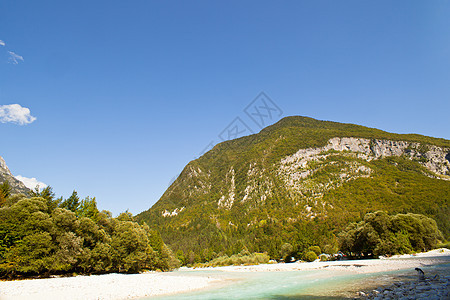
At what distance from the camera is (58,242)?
34281mm

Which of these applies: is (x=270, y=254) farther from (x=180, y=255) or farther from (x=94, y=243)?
(x=94, y=243)

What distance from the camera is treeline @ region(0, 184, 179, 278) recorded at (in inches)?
1200

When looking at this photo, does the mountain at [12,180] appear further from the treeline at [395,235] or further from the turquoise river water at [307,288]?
the treeline at [395,235]

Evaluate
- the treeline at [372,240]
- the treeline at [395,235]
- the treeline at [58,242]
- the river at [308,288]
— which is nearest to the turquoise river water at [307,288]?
the river at [308,288]

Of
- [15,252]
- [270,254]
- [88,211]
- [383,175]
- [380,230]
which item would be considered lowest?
[270,254]

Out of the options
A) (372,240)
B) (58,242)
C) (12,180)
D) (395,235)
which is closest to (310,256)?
(372,240)

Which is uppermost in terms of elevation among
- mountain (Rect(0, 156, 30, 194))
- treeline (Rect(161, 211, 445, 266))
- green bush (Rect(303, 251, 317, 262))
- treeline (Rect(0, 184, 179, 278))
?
mountain (Rect(0, 156, 30, 194))

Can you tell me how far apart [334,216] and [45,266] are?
15575 centimetres

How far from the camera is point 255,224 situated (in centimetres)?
17838

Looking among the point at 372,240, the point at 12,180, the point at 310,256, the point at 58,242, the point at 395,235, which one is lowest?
the point at 310,256

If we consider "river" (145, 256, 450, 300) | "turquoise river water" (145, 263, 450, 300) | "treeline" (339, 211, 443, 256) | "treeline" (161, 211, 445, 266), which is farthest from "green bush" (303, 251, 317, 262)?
"turquoise river water" (145, 263, 450, 300)

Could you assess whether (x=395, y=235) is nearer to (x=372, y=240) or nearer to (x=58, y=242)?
(x=372, y=240)

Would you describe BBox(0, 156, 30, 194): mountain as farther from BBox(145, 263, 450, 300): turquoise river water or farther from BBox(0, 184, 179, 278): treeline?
BBox(145, 263, 450, 300): turquoise river water

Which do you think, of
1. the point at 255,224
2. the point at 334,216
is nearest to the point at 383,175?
the point at 334,216
